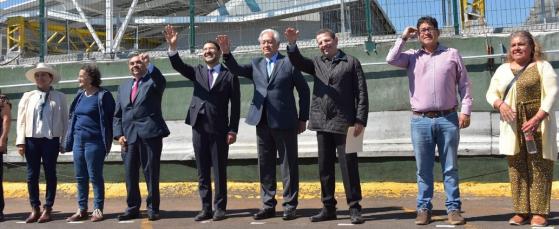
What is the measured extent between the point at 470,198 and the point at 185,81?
14.0 feet

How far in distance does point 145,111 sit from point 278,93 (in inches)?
56.4

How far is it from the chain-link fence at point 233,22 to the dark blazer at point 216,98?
2639 millimetres

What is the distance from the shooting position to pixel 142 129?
6.09 metres

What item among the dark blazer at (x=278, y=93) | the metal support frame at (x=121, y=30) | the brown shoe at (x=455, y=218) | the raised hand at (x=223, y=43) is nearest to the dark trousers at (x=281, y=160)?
the dark blazer at (x=278, y=93)

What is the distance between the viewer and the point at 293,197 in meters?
5.86

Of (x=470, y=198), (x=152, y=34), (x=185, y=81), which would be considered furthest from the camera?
(x=152, y=34)

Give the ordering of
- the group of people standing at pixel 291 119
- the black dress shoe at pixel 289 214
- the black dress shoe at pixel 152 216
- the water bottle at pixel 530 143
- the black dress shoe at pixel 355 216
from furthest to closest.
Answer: the black dress shoe at pixel 152 216, the black dress shoe at pixel 289 214, the black dress shoe at pixel 355 216, the group of people standing at pixel 291 119, the water bottle at pixel 530 143

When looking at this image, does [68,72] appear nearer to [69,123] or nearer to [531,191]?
[69,123]

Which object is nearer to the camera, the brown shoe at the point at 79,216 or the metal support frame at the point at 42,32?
the brown shoe at the point at 79,216

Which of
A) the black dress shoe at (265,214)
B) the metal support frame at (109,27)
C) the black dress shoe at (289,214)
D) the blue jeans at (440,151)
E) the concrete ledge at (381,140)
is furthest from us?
the metal support frame at (109,27)

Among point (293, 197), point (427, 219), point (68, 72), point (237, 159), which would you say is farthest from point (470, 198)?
point (68, 72)

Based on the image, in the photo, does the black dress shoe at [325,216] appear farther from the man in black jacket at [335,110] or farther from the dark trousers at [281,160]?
the dark trousers at [281,160]

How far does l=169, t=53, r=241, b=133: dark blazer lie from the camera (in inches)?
237

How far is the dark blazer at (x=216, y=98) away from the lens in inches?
237
